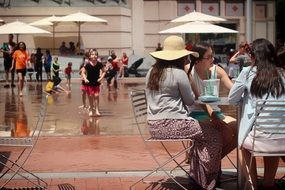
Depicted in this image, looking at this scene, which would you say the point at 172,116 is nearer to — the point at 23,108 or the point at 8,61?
the point at 23,108

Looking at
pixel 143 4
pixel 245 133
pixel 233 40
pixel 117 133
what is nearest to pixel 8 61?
pixel 143 4

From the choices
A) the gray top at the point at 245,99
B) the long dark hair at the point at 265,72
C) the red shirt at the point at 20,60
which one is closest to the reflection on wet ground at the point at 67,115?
the red shirt at the point at 20,60

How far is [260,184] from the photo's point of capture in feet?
23.8

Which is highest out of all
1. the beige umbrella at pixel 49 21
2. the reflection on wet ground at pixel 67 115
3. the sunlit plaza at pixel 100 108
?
the beige umbrella at pixel 49 21

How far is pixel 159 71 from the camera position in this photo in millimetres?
7055

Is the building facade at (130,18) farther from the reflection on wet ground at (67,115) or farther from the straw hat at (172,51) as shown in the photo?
the straw hat at (172,51)

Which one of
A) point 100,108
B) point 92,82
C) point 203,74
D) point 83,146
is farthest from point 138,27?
point 203,74

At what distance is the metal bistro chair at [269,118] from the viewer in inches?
244

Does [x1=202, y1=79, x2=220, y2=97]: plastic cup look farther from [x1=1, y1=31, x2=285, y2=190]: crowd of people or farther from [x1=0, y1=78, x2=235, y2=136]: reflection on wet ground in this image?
[x1=0, y1=78, x2=235, y2=136]: reflection on wet ground

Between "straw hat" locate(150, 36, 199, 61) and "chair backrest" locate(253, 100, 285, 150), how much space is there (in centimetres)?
129

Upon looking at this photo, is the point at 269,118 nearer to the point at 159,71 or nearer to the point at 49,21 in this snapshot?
the point at 159,71

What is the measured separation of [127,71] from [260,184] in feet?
79.5

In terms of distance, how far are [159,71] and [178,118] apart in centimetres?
59

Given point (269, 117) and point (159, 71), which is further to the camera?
point (159, 71)
